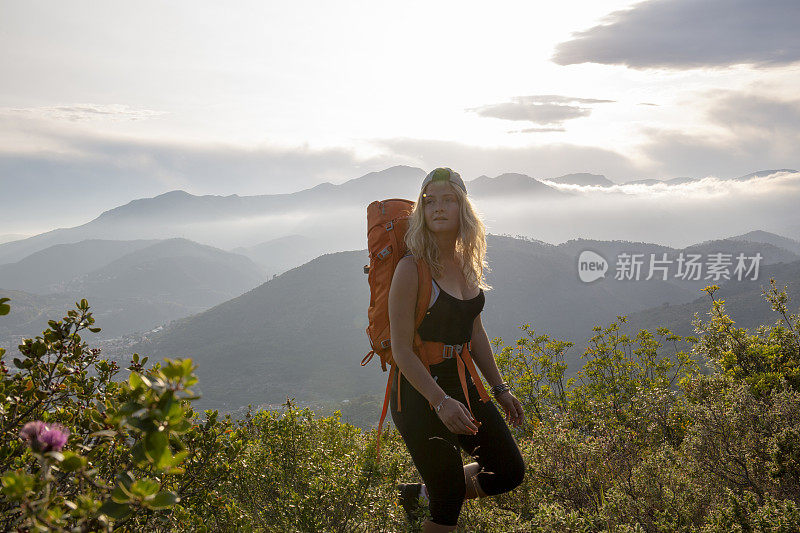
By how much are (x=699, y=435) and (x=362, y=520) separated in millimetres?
3089

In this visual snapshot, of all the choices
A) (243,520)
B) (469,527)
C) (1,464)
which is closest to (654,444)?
(469,527)

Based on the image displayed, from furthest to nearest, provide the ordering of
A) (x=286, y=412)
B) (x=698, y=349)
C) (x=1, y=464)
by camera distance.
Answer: (x=698, y=349), (x=286, y=412), (x=1, y=464)

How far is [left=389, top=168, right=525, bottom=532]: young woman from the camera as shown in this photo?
337 cm

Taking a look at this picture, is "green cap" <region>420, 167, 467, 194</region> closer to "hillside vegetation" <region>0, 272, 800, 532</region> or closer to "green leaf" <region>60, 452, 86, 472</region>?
"hillside vegetation" <region>0, 272, 800, 532</region>

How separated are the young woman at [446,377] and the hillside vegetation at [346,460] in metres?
0.37

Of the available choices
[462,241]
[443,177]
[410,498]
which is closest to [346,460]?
[410,498]

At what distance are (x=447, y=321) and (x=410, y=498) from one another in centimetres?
160

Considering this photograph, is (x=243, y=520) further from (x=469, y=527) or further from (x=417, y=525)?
(x=469, y=527)

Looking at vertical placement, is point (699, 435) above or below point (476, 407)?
below

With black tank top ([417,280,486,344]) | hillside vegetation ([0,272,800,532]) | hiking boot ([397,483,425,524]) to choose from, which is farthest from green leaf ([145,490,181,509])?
hiking boot ([397,483,425,524])

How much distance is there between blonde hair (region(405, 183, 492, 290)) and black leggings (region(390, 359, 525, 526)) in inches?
30.3

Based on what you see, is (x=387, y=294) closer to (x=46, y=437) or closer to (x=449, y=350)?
(x=449, y=350)

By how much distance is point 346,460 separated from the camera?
12.8 ft

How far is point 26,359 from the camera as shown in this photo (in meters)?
2.83
